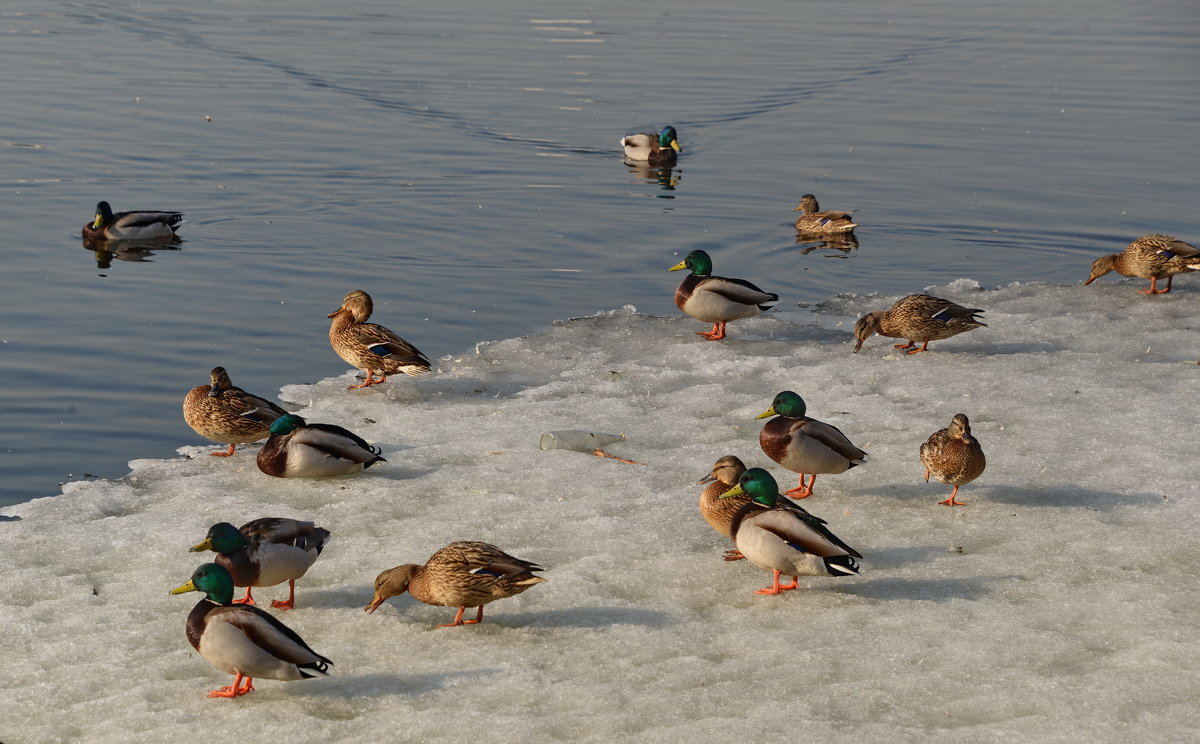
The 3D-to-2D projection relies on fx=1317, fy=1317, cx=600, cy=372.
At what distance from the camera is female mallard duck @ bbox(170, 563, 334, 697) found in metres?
6.46

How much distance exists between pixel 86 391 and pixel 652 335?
5.69 m

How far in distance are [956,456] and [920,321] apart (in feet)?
13.7

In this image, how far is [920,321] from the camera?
12852 mm

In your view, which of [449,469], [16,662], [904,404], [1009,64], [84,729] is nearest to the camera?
[84,729]

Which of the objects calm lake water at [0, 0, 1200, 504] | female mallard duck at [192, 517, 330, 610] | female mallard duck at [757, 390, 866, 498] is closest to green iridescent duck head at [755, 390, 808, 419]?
female mallard duck at [757, 390, 866, 498]

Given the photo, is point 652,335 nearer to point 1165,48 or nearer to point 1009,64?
point 1009,64

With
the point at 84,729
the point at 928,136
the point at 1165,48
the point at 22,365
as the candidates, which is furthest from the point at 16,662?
the point at 1165,48

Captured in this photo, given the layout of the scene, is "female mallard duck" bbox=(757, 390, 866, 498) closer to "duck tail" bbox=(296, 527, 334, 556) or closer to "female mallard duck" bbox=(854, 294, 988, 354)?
"duck tail" bbox=(296, 527, 334, 556)

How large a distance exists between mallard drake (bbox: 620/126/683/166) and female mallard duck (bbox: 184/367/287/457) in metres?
13.9

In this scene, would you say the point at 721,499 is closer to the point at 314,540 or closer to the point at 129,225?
the point at 314,540

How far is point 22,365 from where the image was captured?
13.2 meters

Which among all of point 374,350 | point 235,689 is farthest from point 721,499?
point 374,350

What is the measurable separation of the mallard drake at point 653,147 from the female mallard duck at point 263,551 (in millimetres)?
16513

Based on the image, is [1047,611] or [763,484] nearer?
[1047,611]
